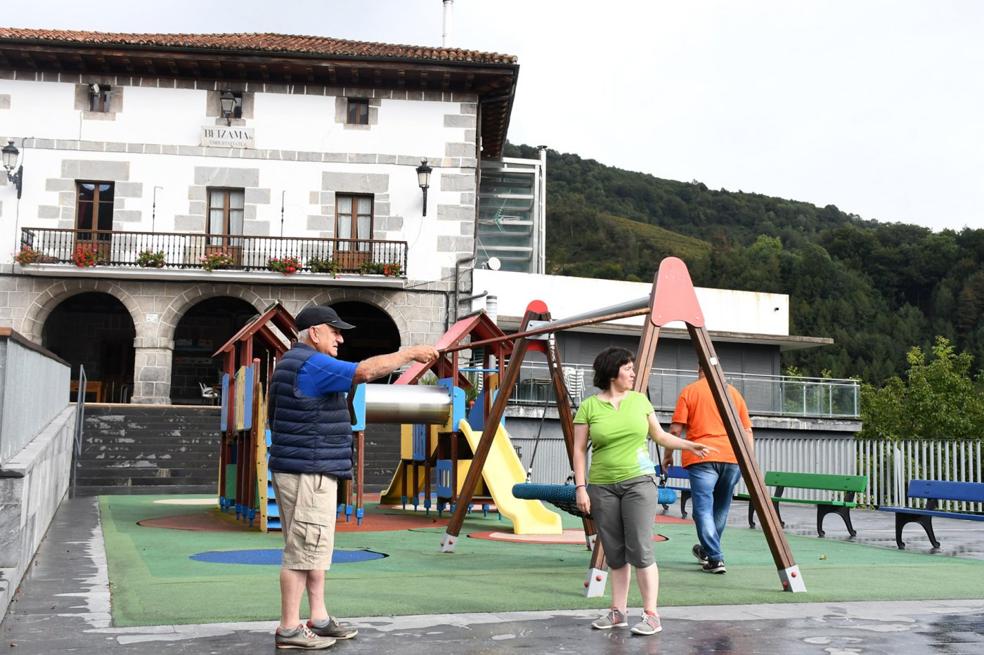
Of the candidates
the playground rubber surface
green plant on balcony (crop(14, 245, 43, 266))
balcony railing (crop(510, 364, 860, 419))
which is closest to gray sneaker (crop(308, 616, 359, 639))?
the playground rubber surface

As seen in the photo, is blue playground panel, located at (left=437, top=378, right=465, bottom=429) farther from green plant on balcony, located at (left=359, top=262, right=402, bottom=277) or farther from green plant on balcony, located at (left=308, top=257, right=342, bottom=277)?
green plant on balcony, located at (left=308, top=257, right=342, bottom=277)

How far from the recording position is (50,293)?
2856 cm

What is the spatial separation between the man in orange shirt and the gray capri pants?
2.70 metres

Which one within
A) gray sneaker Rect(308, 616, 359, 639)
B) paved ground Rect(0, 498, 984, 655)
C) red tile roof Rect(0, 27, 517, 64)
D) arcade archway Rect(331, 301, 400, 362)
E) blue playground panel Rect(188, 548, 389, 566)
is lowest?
blue playground panel Rect(188, 548, 389, 566)

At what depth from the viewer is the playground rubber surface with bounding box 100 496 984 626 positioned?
6.94 meters

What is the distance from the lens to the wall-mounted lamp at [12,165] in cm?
2753

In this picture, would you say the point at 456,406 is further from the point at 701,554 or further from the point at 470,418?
the point at 701,554

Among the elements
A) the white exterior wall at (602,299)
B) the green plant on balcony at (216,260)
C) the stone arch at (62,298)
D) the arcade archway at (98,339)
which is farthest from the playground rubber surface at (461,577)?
the arcade archway at (98,339)

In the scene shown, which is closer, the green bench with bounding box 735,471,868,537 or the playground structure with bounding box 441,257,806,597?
the playground structure with bounding box 441,257,806,597

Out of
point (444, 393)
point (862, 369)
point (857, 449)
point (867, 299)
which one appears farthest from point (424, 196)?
point (867, 299)

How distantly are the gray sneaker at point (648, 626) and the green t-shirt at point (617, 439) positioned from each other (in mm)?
798

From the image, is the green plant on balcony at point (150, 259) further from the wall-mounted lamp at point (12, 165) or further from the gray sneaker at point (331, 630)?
the gray sneaker at point (331, 630)

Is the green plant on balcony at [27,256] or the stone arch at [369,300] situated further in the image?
the stone arch at [369,300]

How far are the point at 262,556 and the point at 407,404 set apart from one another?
16.3 ft
